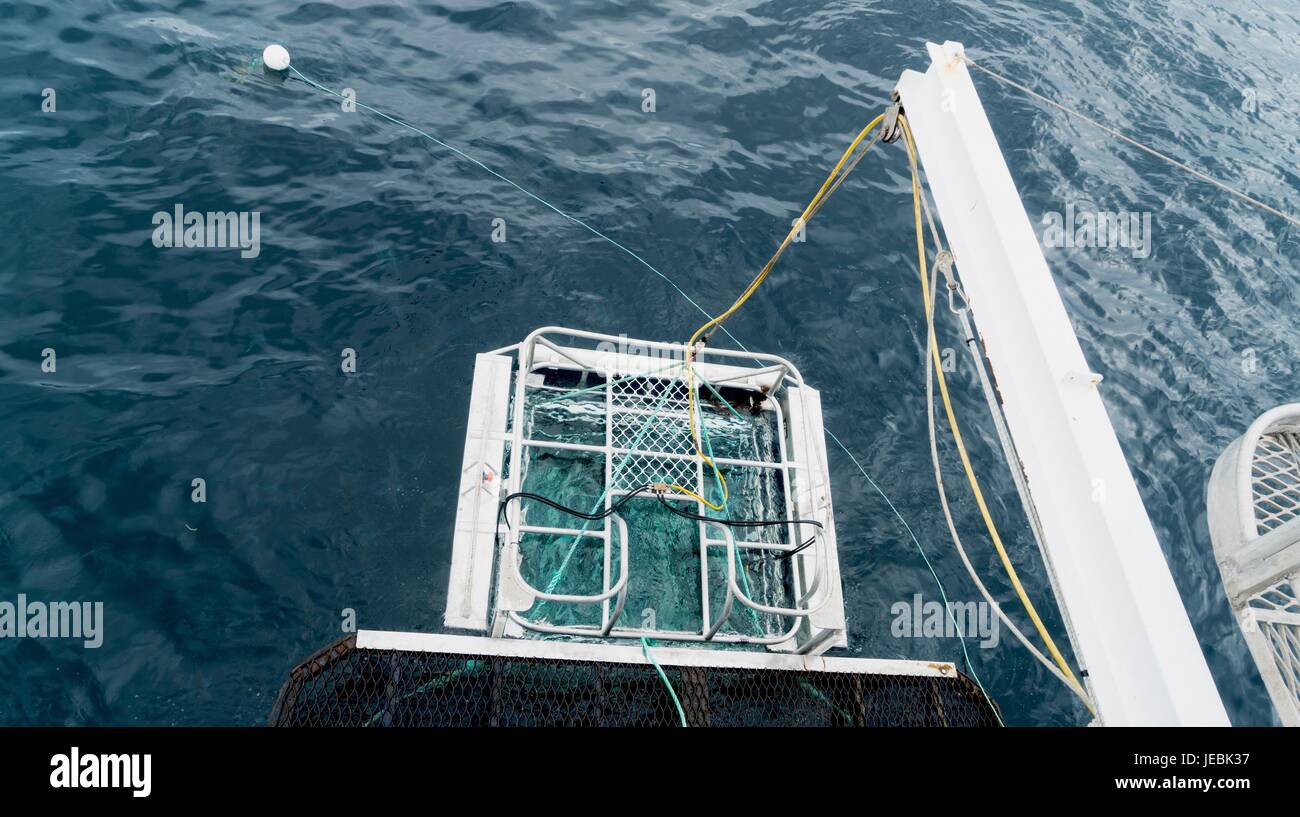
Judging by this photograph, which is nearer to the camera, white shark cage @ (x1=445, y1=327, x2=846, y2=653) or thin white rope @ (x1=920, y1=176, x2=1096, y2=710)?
thin white rope @ (x1=920, y1=176, x2=1096, y2=710)

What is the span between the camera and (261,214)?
8.52 m

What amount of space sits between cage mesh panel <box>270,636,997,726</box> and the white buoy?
25.5ft

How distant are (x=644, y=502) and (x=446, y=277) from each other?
3.75m

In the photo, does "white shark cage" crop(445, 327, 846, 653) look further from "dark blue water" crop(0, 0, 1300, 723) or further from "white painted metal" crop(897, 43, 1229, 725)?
"white painted metal" crop(897, 43, 1229, 725)

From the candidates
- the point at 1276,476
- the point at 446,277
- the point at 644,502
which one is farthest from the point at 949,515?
the point at 446,277

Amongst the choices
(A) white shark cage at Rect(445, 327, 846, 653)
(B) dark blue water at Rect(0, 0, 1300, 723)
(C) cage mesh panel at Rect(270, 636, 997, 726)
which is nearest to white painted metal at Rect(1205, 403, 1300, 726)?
(A) white shark cage at Rect(445, 327, 846, 653)

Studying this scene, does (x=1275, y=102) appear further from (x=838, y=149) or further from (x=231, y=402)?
(x=231, y=402)

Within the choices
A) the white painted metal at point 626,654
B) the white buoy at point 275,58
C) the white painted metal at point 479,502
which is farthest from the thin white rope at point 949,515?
the white buoy at point 275,58

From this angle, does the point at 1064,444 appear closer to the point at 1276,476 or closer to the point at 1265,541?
the point at 1265,541

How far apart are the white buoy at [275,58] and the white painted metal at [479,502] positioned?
19.3ft

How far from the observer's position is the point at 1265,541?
121 inches

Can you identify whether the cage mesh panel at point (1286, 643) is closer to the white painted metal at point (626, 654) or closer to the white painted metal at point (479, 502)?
the white painted metal at point (626, 654)

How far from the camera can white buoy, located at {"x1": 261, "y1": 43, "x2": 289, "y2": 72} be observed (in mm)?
9570

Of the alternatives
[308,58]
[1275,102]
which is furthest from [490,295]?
[1275,102]
